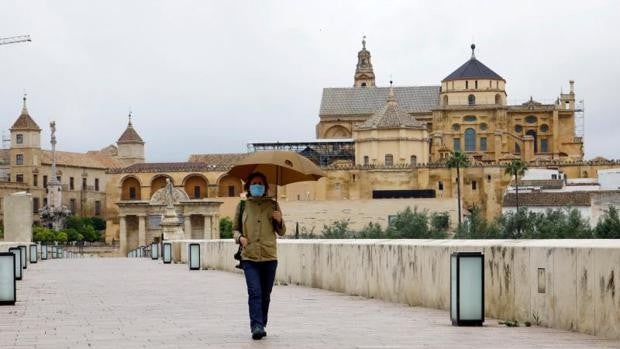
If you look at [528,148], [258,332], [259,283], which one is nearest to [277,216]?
[259,283]

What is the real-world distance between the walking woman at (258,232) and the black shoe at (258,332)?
660mm

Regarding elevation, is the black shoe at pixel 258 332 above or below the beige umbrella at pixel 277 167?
below

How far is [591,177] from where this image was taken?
4326 inches

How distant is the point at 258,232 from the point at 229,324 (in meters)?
1.07

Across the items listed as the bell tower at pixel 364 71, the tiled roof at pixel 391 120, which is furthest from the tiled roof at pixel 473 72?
the bell tower at pixel 364 71

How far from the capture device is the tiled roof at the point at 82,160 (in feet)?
450

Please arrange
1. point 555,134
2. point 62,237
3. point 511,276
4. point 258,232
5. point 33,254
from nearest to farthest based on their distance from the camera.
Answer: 1. point 258,232
2. point 511,276
3. point 33,254
4. point 62,237
5. point 555,134

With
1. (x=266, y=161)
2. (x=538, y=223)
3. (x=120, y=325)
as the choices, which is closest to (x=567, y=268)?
(x=266, y=161)

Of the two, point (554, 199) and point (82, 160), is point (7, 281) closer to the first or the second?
point (554, 199)

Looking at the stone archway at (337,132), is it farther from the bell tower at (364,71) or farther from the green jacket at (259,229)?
the green jacket at (259,229)

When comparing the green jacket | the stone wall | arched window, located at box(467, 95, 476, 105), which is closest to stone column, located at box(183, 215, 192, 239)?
arched window, located at box(467, 95, 476, 105)

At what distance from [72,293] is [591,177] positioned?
95.8 m

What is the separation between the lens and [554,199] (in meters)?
91.6

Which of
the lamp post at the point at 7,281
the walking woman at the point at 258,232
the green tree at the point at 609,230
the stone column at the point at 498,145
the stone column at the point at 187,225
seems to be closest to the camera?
the walking woman at the point at 258,232
